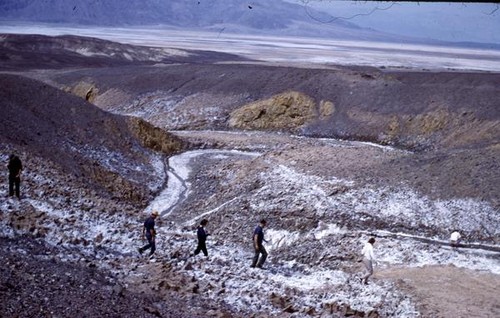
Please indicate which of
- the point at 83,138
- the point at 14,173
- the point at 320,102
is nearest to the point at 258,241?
the point at 14,173

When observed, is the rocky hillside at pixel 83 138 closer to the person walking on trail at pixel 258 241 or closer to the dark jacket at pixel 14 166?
the dark jacket at pixel 14 166

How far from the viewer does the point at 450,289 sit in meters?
15.7

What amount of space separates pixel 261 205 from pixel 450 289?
30.7 feet

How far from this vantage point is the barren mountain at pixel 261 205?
14484 millimetres

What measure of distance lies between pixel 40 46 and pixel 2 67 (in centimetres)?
2304

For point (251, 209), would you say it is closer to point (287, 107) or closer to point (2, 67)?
point (287, 107)

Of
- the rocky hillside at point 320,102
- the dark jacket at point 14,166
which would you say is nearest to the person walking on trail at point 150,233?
the dark jacket at point 14,166

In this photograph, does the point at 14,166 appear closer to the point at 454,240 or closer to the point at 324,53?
the point at 454,240

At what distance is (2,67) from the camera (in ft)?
252

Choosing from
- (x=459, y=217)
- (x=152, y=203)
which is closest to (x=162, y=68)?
(x=152, y=203)

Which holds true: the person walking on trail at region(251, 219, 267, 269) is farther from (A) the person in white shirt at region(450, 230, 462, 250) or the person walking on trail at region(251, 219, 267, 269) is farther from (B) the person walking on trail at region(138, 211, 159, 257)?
(A) the person in white shirt at region(450, 230, 462, 250)

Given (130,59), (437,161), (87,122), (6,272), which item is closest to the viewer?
(6,272)

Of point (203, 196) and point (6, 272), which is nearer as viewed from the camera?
point (6, 272)

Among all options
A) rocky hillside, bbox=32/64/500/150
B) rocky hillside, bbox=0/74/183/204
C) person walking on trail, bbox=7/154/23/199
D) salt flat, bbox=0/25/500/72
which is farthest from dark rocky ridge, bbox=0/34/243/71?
person walking on trail, bbox=7/154/23/199
